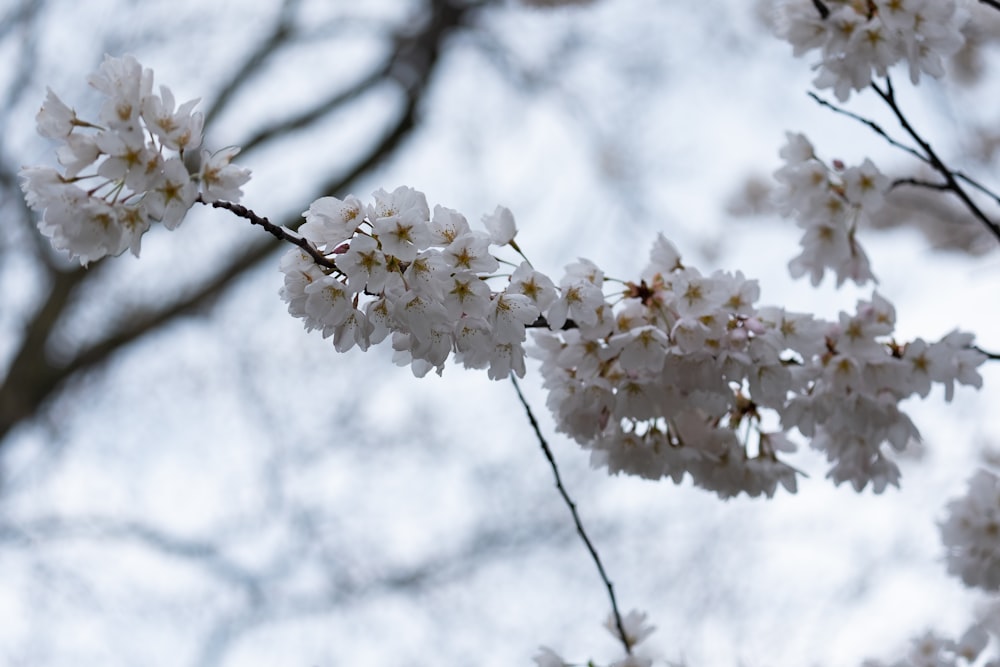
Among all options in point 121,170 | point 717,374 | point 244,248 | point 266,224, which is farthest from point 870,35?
point 244,248

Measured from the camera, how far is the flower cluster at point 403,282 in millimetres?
1230

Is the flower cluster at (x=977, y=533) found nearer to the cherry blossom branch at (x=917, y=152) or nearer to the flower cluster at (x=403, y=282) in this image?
the cherry blossom branch at (x=917, y=152)

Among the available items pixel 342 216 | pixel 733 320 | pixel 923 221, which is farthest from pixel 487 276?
pixel 923 221

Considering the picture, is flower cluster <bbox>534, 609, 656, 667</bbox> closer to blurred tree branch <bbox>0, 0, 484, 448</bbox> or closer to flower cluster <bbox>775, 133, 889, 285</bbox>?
flower cluster <bbox>775, 133, 889, 285</bbox>

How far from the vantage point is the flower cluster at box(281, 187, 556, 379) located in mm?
1230

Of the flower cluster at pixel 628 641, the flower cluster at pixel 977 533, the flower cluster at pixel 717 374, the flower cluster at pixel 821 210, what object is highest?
the flower cluster at pixel 821 210

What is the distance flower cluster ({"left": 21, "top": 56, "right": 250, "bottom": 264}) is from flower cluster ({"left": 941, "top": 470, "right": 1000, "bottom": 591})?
74.0 inches

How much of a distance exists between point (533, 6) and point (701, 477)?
539 cm

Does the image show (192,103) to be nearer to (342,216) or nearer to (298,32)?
(342,216)

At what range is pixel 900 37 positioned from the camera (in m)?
1.72

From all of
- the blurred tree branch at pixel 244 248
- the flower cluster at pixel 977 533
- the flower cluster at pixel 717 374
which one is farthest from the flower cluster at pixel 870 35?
the blurred tree branch at pixel 244 248

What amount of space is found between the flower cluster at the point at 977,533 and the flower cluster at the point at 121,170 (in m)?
1.88

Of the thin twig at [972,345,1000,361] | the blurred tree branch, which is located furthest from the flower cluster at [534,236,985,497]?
the blurred tree branch

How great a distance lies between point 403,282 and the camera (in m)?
1.25
